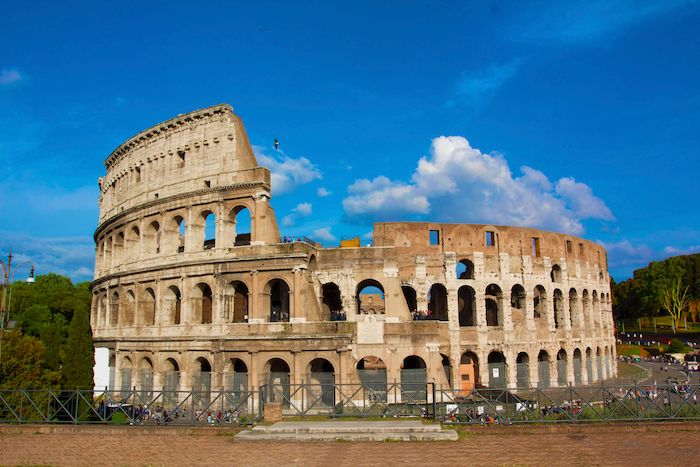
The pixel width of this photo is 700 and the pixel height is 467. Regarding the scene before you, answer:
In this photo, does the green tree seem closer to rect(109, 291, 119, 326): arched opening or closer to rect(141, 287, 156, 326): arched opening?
rect(141, 287, 156, 326): arched opening

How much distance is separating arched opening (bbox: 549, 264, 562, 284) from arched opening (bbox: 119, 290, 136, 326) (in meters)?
28.1

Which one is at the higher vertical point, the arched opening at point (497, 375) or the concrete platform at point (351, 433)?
the concrete platform at point (351, 433)

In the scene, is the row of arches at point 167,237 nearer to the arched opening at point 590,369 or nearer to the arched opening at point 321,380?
the arched opening at point 321,380

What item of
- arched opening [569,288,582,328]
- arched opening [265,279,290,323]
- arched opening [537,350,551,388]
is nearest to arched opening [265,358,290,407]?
arched opening [265,279,290,323]

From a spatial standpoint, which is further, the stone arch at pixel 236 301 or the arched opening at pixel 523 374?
the arched opening at pixel 523 374

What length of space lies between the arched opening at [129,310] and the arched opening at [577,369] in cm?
2961

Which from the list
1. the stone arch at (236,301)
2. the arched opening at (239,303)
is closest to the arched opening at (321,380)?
the stone arch at (236,301)

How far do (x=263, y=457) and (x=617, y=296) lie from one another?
3366 inches

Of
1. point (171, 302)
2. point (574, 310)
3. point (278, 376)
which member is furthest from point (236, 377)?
point (574, 310)

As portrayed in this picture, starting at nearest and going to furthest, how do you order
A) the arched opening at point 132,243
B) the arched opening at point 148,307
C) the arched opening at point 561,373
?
the arched opening at point 148,307, the arched opening at point 132,243, the arched opening at point 561,373

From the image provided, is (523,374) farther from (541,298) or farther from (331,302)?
(331,302)

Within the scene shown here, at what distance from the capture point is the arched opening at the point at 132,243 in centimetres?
3453

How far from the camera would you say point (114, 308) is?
35500 mm

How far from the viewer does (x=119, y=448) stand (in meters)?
13.7
